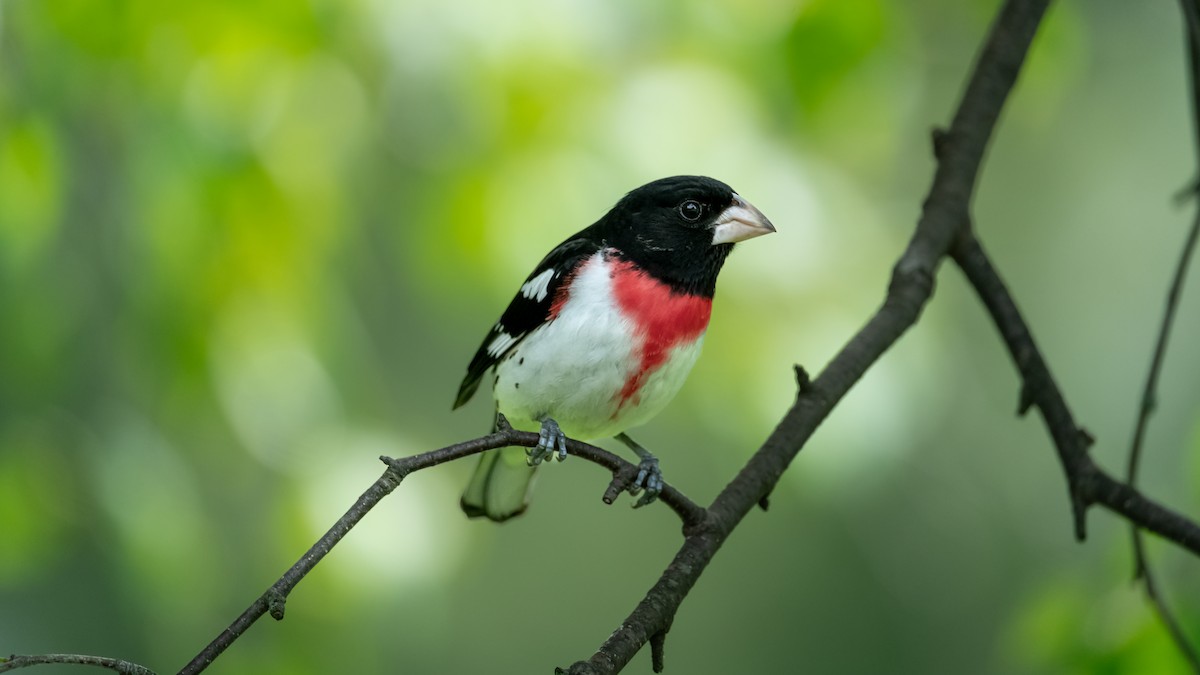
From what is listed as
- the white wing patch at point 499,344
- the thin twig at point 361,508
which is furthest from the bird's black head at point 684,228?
the thin twig at point 361,508

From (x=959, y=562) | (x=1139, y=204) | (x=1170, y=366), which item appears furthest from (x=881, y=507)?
(x=1139, y=204)

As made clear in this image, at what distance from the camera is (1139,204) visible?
4.45 metres

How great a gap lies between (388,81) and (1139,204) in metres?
3.26

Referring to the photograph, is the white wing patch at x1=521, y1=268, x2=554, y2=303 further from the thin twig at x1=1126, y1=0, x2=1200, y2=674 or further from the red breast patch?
the thin twig at x1=1126, y1=0, x2=1200, y2=674

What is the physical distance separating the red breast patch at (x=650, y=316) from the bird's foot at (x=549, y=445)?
0.11 meters

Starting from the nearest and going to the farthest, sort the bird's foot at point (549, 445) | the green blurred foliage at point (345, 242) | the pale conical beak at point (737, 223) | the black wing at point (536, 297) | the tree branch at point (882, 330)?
the tree branch at point (882, 330) < the bird's foot at point (549, 445) < the pale conical beak at point (737, 223) < the black wing at point (536, 297) < the green blurred foliage at point (345, 242)

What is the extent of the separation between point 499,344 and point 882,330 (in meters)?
0.56

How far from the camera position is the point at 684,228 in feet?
5.55

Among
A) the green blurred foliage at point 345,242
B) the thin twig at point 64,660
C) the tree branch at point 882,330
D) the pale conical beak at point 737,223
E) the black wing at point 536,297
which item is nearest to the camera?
the thin twig at point 64,660

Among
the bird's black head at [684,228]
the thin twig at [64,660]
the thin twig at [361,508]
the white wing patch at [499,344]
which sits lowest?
the thin twig at [64,660]

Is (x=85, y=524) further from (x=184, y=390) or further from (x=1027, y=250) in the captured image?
(x=1027, y=250)

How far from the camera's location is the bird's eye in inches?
66.1

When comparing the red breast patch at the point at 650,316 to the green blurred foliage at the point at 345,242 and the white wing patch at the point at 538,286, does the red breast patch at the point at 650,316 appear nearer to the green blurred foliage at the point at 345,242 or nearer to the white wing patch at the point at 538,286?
the white wing patch at the point at 538,286

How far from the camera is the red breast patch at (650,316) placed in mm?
1645
